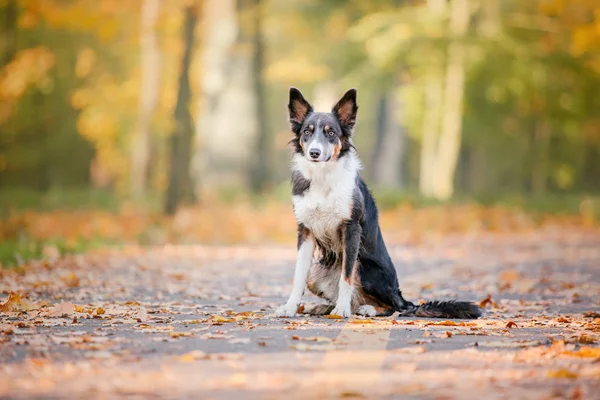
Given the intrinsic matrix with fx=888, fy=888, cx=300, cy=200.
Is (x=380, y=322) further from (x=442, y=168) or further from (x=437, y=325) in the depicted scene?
(x=442, y=168)

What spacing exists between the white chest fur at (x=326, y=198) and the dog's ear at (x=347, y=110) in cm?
39

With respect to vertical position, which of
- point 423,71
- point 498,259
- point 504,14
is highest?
point 504,14

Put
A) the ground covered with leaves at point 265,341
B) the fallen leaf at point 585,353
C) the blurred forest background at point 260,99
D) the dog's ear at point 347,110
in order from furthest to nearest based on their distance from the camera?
1. the blurred forest background at point 260,99
2. the dog's ear at point 347,110
3. the fallen leaf at point 585,353
4. the ground covered with leaves at point 265,341

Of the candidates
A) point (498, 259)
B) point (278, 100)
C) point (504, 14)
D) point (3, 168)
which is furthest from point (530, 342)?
point (278, 100)

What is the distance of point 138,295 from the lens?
991 centimetres

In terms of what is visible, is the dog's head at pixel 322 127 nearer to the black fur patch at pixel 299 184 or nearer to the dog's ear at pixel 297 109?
the dog's ear at pixel 297 109

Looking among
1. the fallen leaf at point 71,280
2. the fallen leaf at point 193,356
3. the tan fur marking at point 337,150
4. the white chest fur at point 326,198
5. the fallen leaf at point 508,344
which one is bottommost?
the fallen leaf at point 71,280

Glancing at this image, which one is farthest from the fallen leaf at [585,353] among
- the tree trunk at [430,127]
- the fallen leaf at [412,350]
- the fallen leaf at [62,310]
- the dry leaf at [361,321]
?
the tree trunk at [430,127]

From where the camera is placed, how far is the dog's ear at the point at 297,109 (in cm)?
843

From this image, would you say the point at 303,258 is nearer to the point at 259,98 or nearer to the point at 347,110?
the point at 347,110

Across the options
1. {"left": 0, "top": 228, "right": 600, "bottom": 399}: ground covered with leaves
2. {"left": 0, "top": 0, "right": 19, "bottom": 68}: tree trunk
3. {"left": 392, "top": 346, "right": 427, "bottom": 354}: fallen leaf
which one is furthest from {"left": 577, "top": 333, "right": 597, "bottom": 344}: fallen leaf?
{"left": 0, "top": 0, "right": 19, "bottom": 68}: tree trunk

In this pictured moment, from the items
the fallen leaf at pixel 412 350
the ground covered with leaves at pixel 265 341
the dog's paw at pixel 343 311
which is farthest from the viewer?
the dog's paw at pixel 343 311

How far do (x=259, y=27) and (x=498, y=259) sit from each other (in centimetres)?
1512

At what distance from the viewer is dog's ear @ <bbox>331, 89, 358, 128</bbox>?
8422 mm
